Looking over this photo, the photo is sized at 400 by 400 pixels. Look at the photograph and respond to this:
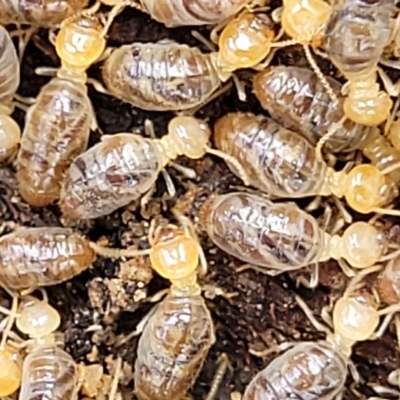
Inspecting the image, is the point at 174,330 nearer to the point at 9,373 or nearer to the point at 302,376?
the point at 302,376

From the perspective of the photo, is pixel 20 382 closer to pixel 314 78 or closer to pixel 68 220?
pixel 68 220

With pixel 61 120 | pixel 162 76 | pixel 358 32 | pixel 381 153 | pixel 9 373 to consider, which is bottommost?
pixel 9 373

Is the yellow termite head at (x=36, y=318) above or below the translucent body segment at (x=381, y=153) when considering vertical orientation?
below

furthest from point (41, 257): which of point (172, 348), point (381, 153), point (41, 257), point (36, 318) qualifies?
point (381, 153)

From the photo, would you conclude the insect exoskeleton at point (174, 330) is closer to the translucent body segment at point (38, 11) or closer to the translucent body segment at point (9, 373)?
the translucent body segment at point (9, 373)

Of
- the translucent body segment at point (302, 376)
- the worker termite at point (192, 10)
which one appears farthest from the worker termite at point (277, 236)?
the worker termite at point (192, 10)

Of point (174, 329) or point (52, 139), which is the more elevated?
point (52, 139)

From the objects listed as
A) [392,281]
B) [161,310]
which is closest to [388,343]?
[392,281]
